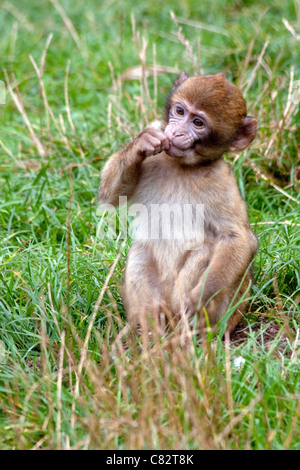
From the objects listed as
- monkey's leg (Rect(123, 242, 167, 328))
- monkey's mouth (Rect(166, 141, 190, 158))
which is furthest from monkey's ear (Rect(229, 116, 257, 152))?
monkey's leg (Rect(123, 242, 167, 328))

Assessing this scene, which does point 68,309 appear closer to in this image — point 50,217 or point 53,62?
point 50,217

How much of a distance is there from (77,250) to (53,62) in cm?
468

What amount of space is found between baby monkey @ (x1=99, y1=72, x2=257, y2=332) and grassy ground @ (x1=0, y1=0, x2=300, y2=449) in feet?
0.85

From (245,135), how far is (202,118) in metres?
0.41

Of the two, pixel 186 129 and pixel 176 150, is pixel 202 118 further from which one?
pixel 176 150

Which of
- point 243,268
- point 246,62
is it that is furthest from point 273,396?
point 246,62

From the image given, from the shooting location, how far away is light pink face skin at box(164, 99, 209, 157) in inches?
180

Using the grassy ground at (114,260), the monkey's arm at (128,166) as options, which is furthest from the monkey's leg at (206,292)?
the monkey's arm at (128,166)

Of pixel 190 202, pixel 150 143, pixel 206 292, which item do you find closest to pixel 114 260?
pixel 190 202

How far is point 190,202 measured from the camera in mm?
4746

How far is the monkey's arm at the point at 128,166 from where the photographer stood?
14.6 feet

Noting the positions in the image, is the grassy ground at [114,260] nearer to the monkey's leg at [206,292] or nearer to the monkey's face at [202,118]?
the monkey's leg at [206,292]

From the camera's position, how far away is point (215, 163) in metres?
4.84

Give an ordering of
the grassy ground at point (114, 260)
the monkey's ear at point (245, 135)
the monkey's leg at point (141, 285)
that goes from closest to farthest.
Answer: the grassy ground at point (114, 260), the monkey's leg at point (141, 285), the monkey's ear at point (245, 135)
